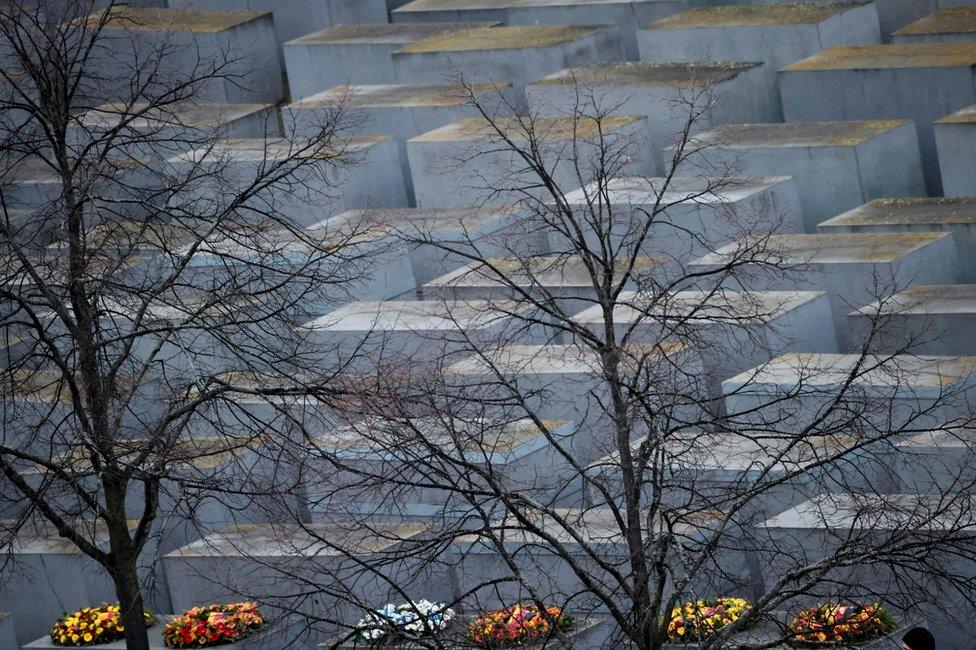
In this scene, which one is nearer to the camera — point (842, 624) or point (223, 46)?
point (842, 624)

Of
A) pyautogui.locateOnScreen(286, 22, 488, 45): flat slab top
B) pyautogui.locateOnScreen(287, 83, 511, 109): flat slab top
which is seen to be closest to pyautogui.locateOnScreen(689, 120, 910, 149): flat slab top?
pyautogui.locateOnScreen(287, 83, 511, 109): flat slab top

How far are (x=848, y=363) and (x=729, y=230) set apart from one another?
4.21 metres

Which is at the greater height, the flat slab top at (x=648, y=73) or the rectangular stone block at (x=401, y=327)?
the flat slab top at (x=648, y=73)

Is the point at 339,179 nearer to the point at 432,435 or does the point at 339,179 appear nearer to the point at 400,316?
the point at 400,316

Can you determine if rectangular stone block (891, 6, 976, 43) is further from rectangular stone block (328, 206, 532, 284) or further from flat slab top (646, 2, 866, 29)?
rectangular stone block (328, 206, 532, 284)

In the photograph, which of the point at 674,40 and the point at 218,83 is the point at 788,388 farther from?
the point at 218,83

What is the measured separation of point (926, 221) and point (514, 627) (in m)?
8.27

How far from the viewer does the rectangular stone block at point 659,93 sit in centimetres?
2425

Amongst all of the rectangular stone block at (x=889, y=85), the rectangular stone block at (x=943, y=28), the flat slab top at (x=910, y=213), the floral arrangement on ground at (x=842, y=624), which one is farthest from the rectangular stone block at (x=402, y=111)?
the floral arrangement on ground at (x=842, y=624)

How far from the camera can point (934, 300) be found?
18.7 metres

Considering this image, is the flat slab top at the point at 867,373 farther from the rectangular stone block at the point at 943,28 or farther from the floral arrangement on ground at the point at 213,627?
the rectangular stone block at the point at 943,28

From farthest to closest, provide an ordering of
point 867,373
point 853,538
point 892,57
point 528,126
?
point 892,57 < point 528,126 < point 867,373 < point 853,538

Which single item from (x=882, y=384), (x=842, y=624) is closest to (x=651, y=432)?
(x=842, y=624)

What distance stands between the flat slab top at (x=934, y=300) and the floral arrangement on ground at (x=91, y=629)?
7268mm
